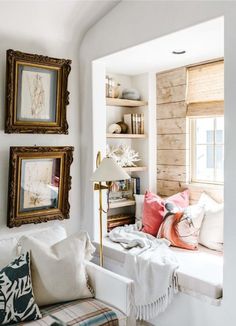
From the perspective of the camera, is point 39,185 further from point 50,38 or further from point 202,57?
point 202,57

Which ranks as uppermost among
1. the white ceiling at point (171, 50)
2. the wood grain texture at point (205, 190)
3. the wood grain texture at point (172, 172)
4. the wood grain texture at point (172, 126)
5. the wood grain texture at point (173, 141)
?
the white ceiling at point (171, 50)

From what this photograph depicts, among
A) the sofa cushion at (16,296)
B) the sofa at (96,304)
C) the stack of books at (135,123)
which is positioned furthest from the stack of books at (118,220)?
the sofa cushion at (16,296)

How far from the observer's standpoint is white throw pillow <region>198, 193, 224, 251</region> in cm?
296

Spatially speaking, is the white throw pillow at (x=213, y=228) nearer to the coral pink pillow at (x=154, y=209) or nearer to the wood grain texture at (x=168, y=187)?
the coral pink pillow at (x=154, y=209)

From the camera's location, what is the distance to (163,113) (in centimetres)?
378

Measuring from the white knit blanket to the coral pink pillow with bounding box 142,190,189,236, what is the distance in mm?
276

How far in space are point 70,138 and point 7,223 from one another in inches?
36.8

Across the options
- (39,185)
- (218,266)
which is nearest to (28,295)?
(39,185)

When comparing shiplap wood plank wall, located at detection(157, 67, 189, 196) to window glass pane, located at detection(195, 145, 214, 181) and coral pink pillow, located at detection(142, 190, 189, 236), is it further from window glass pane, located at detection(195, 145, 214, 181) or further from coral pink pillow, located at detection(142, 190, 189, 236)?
coral pink pillow, located at detection(142, 190, 189, 236)

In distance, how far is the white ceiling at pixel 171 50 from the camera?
2.51 m

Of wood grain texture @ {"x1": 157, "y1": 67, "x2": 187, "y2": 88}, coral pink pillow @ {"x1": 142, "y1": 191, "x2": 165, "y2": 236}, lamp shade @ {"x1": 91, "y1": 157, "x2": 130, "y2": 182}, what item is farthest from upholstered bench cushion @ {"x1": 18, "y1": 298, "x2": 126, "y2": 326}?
wood grain texture @ {"x1": 157, "y1": 67, "x2": 187, "y2": 88}

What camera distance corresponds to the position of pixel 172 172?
3.71 metres

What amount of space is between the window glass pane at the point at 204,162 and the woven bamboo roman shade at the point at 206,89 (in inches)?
13.8

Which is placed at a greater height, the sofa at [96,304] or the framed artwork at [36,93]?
the framed artwork at [36,93]
